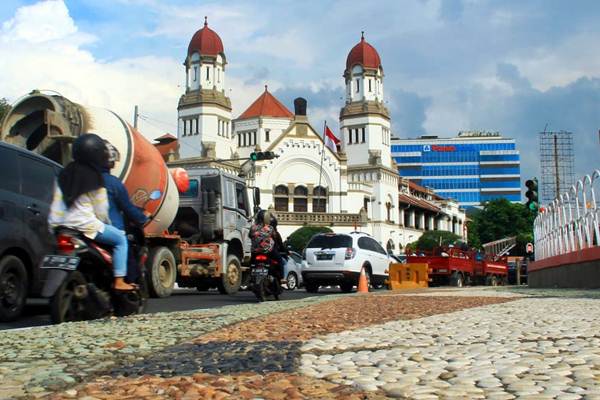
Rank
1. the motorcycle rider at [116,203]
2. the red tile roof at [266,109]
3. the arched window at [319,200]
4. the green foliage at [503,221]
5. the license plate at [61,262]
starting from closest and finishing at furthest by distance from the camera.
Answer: the license plate at [61,262]
the motorcycle rider at [116,203]
the arched window at [319,200]
the green foliage at [503,221]
the red tile roof at [266,109]

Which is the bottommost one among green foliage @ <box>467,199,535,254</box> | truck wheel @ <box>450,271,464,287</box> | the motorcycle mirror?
truck wheel @ <box>450,271,464,287</box>

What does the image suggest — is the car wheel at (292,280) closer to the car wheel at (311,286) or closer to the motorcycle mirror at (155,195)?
the car wheel at (311,286)

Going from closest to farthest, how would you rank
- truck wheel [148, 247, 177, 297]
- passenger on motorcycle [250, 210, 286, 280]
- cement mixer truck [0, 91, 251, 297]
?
cement mixer truck [0, 91, 251, 297] < passenger on motorcycle [250, 210, 286, 280] < truck wheel [148, 247, 177, 297]

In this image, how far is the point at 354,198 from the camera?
87250 millimetres

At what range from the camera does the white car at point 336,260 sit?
2011cm

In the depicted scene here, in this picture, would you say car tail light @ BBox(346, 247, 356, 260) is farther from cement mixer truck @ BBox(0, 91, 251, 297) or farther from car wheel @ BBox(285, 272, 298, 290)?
car wheel @ BBox(285, 272, 298, 290)

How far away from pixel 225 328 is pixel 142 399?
3.60m

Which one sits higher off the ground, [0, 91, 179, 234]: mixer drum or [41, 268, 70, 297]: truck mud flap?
[0, 91, 179, 234]: mixer drum

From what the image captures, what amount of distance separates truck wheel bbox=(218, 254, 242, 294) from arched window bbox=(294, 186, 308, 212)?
214ft

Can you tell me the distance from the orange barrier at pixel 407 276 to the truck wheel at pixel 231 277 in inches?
286

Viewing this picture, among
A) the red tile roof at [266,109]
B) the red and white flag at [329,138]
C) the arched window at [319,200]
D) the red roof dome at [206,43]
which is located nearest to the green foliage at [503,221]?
the arched window at [319,200]

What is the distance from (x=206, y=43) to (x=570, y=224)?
3056 inches

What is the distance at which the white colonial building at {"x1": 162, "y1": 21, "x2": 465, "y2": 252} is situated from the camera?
82375 millimetres

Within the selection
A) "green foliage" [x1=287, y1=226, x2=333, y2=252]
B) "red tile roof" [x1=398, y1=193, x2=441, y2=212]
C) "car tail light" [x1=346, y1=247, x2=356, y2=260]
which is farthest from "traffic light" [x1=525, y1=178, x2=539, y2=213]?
"red tile roof" [x1=398, y1=193, x2=441, y2=212]
